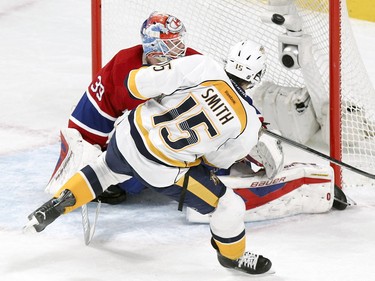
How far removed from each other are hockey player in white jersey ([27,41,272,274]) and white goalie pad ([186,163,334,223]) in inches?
15.7

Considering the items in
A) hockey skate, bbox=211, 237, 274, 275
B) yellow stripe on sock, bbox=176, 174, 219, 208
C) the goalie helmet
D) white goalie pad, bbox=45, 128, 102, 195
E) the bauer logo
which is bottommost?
white goalie pad, bbox=45, 128, 102, 195

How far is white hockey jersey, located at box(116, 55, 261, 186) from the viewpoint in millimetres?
2770

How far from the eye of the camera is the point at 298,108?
3967mm

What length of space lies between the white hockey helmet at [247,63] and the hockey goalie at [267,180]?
1.28ft

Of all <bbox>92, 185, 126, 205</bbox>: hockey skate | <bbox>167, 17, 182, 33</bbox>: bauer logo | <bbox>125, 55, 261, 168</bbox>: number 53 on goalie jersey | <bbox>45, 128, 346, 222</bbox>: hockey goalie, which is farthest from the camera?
<bbox>92, 185, 126, 205</bbox>: hockey skate

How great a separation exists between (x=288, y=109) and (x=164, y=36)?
0.92 m

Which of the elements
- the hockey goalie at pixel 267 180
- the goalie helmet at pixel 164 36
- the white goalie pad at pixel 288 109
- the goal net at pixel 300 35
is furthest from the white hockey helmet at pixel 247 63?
the white goalie pad at pixel 288 109

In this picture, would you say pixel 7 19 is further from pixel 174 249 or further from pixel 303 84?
pixel 174 249

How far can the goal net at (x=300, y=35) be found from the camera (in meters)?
3.71

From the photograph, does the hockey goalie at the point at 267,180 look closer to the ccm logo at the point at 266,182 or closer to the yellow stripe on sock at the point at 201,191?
the ccm logo at the point at 266,182

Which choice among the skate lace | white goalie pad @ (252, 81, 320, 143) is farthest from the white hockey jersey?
white goalie pad @ (252, 81, 320, 143)

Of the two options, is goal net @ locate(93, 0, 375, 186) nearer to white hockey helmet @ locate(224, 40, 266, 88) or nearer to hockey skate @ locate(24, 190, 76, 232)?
white hockey helmet @ locate(224, 40, 266, 88)

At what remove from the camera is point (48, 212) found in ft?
9.45

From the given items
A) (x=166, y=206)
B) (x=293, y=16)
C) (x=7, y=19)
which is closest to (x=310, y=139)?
(x=293, y=16)
